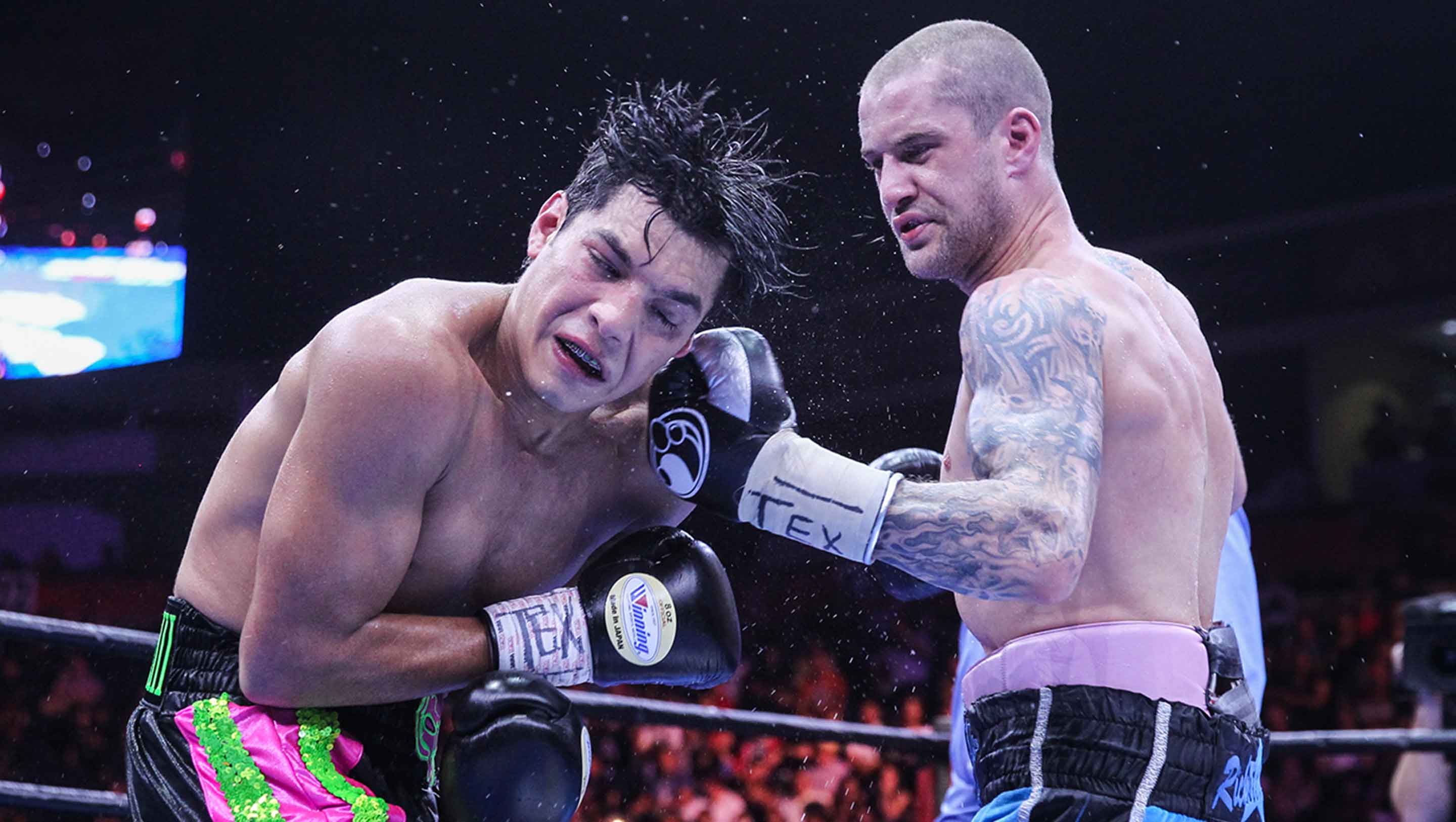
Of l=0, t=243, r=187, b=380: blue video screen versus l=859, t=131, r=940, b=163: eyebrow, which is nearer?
l=859, t=131, r=940, b=163: eyebrow

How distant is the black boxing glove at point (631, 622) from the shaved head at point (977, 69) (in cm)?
68

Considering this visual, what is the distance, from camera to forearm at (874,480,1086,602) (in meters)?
1.32

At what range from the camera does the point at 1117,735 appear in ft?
4.49

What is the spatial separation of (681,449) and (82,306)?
594cm

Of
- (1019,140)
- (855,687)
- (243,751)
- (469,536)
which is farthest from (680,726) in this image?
(855,687)

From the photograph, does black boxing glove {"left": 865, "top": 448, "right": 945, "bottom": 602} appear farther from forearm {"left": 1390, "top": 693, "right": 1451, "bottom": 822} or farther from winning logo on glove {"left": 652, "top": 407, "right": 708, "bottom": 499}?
forearm {"left": 1390, "top": 693, "right": 1451, "bottom": 822}

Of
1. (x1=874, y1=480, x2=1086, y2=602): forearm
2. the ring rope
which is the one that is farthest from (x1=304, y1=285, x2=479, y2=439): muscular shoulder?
the ring rope

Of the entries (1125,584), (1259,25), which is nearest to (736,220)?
(1125,584)

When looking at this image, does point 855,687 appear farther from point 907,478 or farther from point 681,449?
point 681,449

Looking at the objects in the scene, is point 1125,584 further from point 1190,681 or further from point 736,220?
point 736,220

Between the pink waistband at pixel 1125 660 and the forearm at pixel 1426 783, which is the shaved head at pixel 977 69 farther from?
the forearm at pixel 1426 783

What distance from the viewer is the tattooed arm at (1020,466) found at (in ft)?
4.36

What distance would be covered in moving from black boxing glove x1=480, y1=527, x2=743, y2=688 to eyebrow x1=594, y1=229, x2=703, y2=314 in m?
0.31

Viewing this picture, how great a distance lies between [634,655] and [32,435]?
19.5ft
